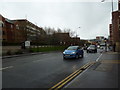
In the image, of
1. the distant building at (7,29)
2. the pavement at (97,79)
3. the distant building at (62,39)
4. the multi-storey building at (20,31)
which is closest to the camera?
the pavement at (97,79)

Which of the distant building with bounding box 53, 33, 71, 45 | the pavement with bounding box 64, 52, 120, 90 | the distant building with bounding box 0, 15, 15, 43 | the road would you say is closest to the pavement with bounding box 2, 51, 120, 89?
the pavement with bounding box 64, 52, 120, 90

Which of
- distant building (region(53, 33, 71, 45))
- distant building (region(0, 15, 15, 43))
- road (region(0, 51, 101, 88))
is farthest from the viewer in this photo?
distant building (region(53, 33, 71, 45))

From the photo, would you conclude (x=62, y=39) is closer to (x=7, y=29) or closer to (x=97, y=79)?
(x=7, y=29)

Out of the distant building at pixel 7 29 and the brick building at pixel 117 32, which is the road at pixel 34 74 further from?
the distant building at pixel 7 29

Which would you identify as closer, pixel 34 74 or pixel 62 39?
pixel 34 74

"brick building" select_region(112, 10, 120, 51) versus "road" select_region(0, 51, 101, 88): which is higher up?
"brick building" select_region(112, 10, 120, 51)

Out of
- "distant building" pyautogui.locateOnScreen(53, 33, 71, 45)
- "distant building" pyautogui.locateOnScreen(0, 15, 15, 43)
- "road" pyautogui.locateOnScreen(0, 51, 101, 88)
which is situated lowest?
"road" pyautogui.locateOnScreen(0, 51, 101, 88)

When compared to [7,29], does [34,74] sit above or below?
below

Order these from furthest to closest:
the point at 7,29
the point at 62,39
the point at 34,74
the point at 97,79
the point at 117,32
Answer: the point at 62,39 → the point at 7,29 → the point at 117,32 → the point at 34,74 → the point at 97,79

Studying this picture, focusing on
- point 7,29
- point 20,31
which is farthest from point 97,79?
point 7,29

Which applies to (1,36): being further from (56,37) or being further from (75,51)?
(75,51)

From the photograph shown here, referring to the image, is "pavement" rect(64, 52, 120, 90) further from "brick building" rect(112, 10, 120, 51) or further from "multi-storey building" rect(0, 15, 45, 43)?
"brick building" rect(112, 10, 120, 51)

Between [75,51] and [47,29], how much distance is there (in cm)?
6216

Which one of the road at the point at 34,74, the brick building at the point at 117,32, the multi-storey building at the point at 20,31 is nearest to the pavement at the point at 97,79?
the road at the point at 34,74
